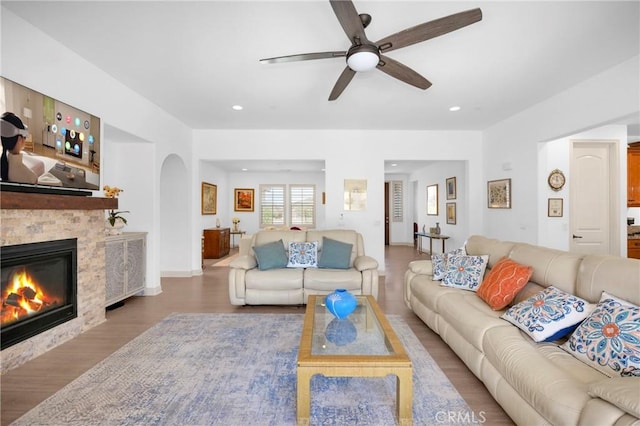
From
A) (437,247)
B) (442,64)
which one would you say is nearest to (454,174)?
(437,247)

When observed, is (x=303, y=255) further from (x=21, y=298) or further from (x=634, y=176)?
(x=634, y=176)

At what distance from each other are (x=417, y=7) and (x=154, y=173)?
3.96 meters

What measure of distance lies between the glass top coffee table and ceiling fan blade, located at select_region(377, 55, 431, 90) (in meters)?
2.07

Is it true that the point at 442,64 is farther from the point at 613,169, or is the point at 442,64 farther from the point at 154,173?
the point at 154,173

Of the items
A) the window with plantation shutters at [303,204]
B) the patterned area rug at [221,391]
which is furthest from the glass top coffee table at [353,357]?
the window with plantation shutters at [303,204]

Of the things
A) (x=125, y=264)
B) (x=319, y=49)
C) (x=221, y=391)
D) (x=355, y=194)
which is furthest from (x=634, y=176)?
(x=125, y=264)

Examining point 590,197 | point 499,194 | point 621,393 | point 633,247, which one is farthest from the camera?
point 499,194

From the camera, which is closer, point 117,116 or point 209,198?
point 117,116

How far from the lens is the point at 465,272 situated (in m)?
2.94

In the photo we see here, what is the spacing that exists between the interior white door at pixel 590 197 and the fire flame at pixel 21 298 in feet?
21.5

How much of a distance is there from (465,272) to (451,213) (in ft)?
15.0

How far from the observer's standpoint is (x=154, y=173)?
14.2 feet

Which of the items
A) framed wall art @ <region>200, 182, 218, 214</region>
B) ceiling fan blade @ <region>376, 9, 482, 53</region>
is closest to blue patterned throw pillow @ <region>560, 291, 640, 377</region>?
ceiling fan blade @ <region>376, 9, 482, 53</region>

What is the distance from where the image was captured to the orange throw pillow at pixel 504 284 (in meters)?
2.35
